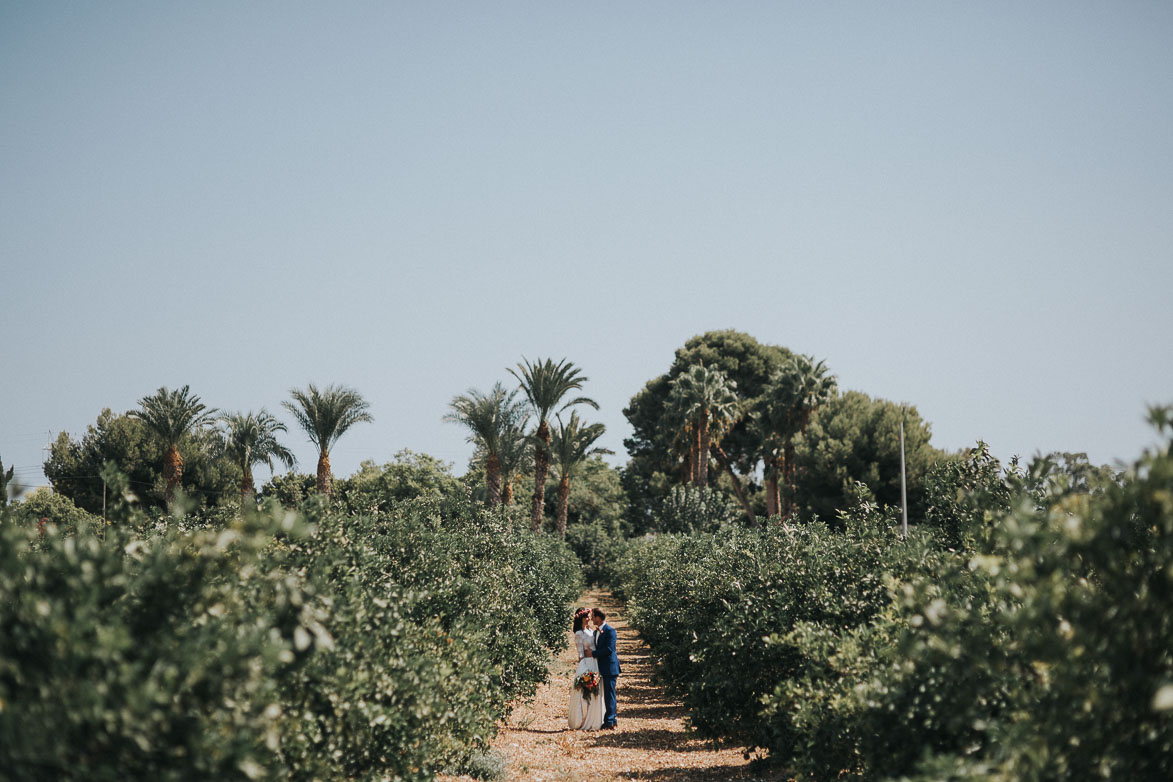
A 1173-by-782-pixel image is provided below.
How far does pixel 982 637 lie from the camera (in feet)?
13.1

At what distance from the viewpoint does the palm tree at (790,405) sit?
1705 inches

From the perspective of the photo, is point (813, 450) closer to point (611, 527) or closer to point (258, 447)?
point (611, 527)

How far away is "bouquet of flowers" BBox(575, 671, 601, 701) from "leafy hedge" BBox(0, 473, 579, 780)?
6102mm

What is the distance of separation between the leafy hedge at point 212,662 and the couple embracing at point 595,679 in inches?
242

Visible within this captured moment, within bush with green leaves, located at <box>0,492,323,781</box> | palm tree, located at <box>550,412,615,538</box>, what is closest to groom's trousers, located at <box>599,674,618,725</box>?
bush with green leaves, located at <box>0,492,323,781</box>

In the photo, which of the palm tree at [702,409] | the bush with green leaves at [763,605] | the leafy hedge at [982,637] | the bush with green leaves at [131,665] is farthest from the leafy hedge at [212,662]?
the palm tree at [702,409]

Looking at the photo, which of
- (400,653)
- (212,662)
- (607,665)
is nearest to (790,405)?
(607,665)

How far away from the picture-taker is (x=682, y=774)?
9.77m

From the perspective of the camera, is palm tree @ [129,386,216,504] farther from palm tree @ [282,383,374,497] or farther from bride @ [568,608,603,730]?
bride @ [568,608,603,730]

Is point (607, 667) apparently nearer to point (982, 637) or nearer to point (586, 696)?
point (586, 696)

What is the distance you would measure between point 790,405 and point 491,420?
20994mm

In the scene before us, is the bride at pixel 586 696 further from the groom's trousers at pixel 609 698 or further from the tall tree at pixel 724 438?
the tall tree at pixel 724 438

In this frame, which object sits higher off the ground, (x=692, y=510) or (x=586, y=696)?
(x=692, y=510)

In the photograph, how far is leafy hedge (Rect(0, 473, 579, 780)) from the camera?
2824 mm
